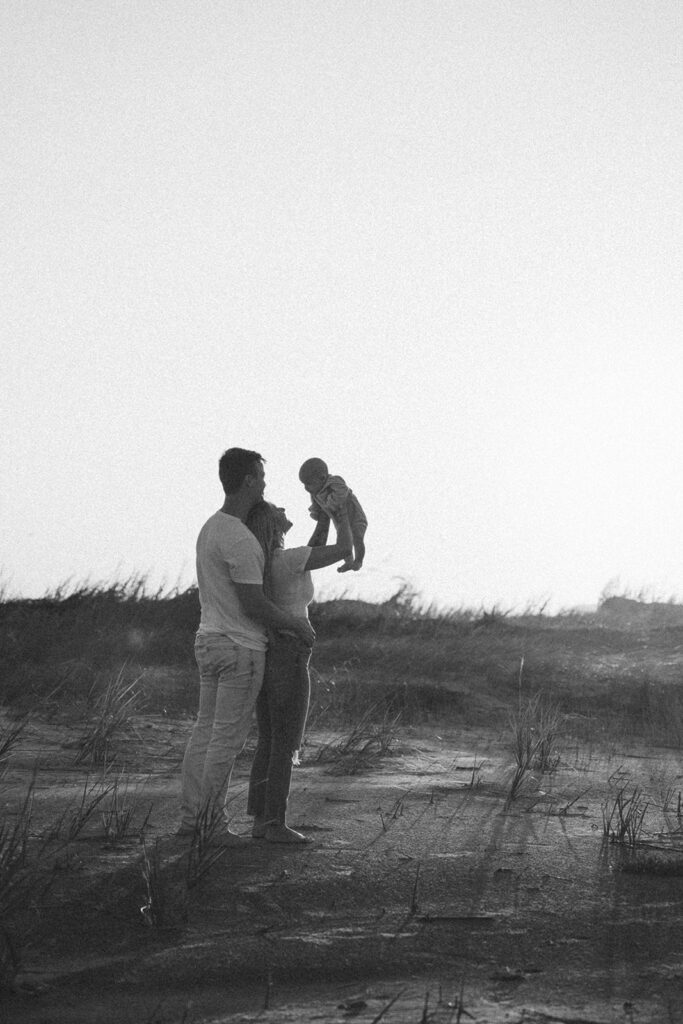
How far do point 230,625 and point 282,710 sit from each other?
495mm

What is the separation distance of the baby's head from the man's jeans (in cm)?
83

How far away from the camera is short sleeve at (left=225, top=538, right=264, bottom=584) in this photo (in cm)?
509

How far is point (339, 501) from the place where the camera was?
5137mm

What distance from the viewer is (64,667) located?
10492 millimetres

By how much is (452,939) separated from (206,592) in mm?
1996

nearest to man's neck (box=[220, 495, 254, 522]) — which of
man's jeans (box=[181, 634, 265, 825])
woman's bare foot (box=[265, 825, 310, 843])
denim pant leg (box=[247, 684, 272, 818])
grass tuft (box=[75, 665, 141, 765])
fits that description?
man's jeans (box=[181, 634, 265, 825])

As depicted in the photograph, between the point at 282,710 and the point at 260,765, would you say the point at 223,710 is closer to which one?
the point at 282,710

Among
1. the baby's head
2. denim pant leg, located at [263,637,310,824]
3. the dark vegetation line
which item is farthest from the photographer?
the dark vegetation line

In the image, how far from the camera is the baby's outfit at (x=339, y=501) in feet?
16.9

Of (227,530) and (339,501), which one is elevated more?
(339,501)

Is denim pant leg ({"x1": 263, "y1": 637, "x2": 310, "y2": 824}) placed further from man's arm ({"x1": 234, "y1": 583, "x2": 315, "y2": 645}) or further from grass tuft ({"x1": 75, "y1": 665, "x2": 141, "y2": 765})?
grass tuft ({"x1": 75, "y1": 665, "x2": 141, "y2": 765})

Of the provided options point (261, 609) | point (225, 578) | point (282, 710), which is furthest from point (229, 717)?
point (225, 578)

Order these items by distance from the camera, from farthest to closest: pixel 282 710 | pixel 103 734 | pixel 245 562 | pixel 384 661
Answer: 1. pixel 384 661
2. pixel 103 734
3. pixel 282 710
4. pixel 245 562

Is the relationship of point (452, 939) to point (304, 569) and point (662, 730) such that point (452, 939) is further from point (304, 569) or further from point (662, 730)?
point (662, 730)
